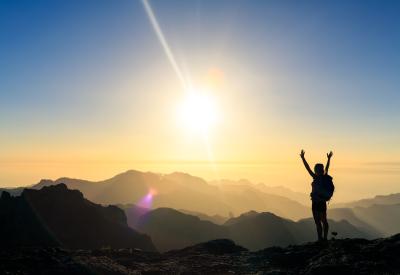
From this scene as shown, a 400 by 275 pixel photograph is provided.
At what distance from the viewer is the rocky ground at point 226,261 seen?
12044mm

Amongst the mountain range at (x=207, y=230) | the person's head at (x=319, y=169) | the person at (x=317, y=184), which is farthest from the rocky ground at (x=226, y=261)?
the mountain range at (x=207, y=230)

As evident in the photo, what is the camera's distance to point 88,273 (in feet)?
39.8

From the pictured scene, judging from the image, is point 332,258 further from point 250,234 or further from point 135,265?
point 250,234

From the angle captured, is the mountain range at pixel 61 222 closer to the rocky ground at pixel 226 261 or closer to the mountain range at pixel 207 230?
the mountain range at pixel 207 230

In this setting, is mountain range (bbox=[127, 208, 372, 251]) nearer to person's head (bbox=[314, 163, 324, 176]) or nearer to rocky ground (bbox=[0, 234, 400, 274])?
rocky ground (bbox=[0, 234, 400, 274])

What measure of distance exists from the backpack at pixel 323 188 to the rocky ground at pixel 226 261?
6.59 feet

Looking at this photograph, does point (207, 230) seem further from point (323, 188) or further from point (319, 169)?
point (319, 169)

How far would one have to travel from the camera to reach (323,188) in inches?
636

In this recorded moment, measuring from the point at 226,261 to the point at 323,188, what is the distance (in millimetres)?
5334

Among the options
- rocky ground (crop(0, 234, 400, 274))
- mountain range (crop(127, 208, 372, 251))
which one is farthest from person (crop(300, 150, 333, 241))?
mountain range (crop(127, 208, 372, 251))

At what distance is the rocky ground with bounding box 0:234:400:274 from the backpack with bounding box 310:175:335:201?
2008 millimetres

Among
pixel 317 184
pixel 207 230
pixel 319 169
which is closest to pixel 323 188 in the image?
pixel 317 184

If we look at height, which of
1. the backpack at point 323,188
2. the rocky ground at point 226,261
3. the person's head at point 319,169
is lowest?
the rocky ground at point 226,261

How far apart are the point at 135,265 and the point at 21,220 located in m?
72.8
